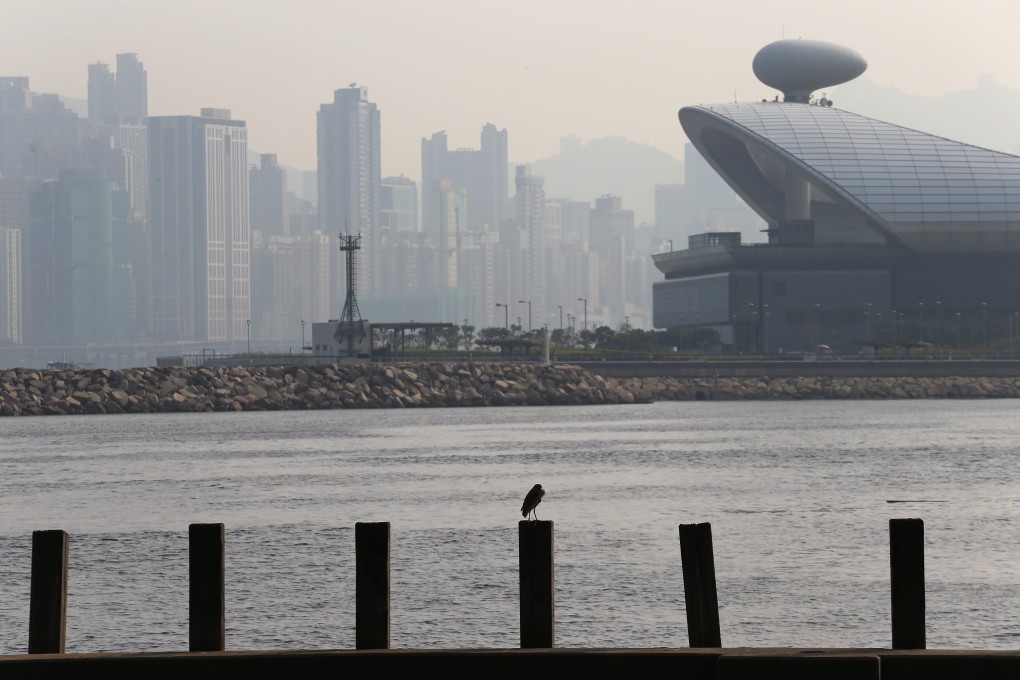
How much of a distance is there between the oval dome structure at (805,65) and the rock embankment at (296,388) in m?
79.5

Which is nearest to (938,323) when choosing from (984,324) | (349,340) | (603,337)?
(984,324)

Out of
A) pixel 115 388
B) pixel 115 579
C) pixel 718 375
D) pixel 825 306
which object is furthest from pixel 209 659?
pixel 825 306

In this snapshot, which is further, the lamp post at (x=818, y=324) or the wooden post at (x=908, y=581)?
the lamp post at (x=818, y=324)

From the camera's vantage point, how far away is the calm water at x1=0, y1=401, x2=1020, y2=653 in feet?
65.0

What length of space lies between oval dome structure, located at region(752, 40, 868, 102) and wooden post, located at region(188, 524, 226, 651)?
176 meters

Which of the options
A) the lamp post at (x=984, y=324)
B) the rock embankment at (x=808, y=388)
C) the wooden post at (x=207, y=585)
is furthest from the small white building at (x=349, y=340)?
the wooden post at (x=207, y=585)

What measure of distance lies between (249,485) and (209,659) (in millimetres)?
33292

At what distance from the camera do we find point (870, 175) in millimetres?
155625

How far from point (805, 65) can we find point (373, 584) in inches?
6956

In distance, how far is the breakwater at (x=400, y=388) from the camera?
93.8 meters

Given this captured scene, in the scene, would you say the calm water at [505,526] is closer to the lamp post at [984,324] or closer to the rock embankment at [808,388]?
the rock embankment at [808,388]

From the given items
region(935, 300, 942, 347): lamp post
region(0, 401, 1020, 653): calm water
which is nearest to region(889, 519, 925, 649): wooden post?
region(0, 401, 1020, 653): calm water

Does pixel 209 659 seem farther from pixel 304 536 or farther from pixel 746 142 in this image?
pixel 746 142

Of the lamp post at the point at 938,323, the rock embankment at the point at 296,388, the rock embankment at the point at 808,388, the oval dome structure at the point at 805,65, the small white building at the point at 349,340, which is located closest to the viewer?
the rock embankment at the point at 296,388
